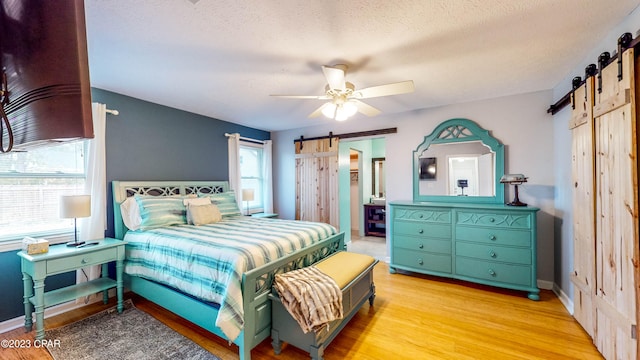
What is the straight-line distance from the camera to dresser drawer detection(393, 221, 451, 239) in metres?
3.25

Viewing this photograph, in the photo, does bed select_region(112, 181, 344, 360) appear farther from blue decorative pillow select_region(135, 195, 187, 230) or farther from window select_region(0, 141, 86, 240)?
window select_region(0, 141, 86, 240)

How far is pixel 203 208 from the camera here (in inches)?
125

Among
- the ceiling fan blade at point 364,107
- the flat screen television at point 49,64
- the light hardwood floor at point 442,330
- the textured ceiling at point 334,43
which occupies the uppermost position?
the textured ceiling at point 334,43

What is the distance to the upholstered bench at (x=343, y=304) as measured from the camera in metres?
1.84

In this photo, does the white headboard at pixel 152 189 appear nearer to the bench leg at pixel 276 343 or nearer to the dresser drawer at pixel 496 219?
the bench leg at pixel 276 343

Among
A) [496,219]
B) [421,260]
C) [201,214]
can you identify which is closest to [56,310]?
[201,214]

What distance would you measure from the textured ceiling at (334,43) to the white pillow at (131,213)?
4.22 feet

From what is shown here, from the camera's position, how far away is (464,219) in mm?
3162

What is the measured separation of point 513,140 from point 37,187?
17.5 feet

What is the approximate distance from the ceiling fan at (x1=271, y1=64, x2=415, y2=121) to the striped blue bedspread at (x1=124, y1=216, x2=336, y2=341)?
1.28 metres

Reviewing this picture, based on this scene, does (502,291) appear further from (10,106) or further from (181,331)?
(10,106)

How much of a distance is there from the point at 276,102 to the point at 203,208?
1.64m

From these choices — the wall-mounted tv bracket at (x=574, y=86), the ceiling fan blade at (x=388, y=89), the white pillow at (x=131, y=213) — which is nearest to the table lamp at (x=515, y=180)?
the wall-mounted tv bracket at (x=574, y=86)

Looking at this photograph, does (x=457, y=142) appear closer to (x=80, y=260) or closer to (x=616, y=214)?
(x=616, y=214)
